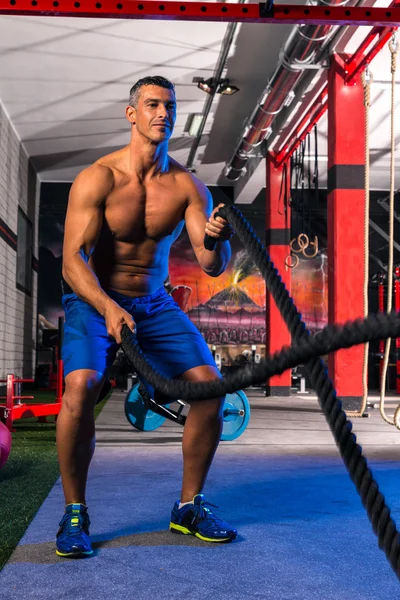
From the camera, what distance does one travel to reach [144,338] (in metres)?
2.32

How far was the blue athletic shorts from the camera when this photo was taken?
2197 millimetres

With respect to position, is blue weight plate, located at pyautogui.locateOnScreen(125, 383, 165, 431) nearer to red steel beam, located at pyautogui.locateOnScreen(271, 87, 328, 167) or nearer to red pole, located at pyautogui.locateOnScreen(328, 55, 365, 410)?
red pole, located at pyautogui.locateOnScreen(328, 55, 365, 410)

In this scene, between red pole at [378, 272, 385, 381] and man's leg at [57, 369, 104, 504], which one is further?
red pole at [378, 272, 385, 381]

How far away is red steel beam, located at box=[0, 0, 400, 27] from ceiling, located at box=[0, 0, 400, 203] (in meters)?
2.44

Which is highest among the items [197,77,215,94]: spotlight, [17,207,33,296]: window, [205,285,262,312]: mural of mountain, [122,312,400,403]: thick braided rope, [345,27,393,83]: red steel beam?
[197,77,215,94]: spotlight

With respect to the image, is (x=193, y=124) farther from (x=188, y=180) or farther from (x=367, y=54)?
(x=188, y=180)

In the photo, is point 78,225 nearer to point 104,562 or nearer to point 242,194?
point 104,562

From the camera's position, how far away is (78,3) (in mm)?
3664

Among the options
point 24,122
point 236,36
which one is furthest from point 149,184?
point 24,122

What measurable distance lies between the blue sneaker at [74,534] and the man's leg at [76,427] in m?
0.04

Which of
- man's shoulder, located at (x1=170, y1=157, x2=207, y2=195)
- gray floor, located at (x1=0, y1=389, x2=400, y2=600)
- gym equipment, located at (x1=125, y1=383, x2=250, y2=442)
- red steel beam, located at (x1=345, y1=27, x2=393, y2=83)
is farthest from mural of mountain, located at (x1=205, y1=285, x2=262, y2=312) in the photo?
man's shoulder, located at (x1=170, y1=157, x2=207, y2=195)

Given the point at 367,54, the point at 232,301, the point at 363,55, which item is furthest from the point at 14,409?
the point at 232,301

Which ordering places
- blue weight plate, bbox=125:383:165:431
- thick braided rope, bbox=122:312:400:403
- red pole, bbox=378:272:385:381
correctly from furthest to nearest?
red pole, bbox=378:272:385:381 < blue weight plate, bbox=125:383:165:431 < thick braided rope, bbox=122:312:400:403

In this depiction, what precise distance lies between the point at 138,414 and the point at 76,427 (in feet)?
9.11
